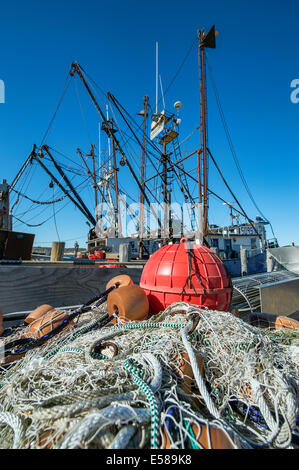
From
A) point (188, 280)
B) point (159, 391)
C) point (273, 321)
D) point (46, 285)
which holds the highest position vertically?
point (188, 280)

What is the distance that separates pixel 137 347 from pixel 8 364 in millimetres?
1471

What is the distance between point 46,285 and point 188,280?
325 centimetres

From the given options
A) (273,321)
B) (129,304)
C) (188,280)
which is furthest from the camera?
(273,321)

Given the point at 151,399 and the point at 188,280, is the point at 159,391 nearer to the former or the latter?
the point at 151,399

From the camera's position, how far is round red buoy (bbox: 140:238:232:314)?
305 centimetres

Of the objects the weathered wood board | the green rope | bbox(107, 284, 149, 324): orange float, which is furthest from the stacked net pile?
the weathered wood board

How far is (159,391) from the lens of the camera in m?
1.45

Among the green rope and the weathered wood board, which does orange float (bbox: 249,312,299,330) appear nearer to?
the green rope

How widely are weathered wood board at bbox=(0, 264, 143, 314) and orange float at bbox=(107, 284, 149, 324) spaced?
239 centimetres

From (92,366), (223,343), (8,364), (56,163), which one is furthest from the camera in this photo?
(56,163)

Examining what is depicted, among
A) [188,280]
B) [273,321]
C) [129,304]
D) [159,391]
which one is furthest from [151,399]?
[273,321]
